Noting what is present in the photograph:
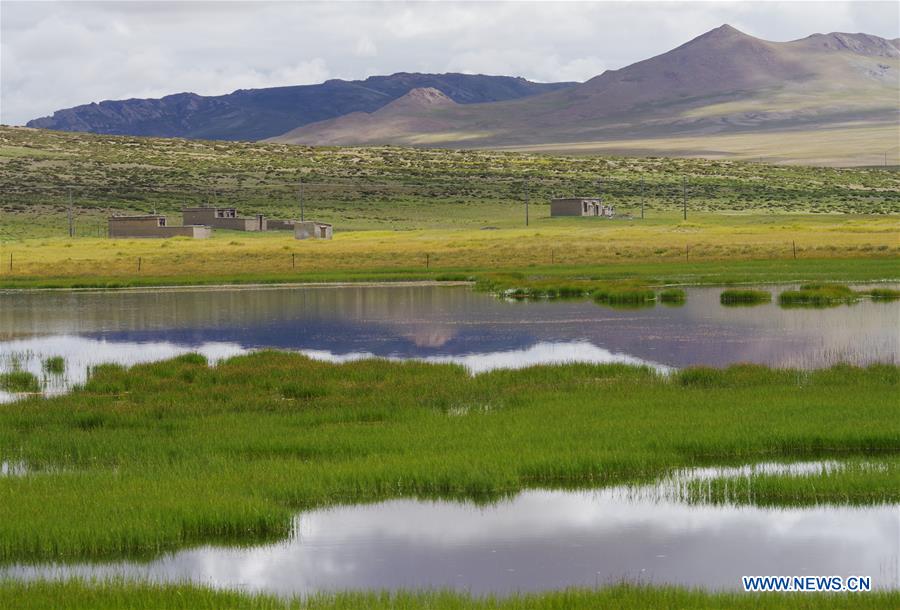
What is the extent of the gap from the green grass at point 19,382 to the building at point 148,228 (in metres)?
70.5

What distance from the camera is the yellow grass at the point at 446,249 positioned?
6925 cm

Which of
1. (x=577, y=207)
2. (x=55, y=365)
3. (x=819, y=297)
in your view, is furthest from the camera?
(x=577, y=207)

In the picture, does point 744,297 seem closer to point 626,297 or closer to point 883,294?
point 626,297

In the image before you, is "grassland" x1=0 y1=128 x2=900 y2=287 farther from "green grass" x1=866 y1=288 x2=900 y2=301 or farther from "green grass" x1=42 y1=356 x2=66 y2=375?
"green grass" x1=42 y1=356 x2=66 y2=375

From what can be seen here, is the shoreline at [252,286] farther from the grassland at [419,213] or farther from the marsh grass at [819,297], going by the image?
the marsh grass at [819,297]

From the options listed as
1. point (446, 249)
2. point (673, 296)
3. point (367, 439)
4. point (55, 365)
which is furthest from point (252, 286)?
point (367, 439)

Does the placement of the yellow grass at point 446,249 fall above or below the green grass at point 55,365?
above

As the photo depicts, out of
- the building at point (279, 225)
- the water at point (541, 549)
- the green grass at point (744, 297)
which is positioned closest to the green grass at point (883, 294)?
the green grass at point (744, 297)

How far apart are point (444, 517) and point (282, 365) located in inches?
496

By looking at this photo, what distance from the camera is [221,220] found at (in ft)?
346

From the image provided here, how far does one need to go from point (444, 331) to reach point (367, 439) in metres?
17.6

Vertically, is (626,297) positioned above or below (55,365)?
below

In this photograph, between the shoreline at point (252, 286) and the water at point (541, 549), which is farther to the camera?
the shoreline at point (252, 286)

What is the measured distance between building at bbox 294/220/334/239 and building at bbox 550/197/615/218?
82.6ft
